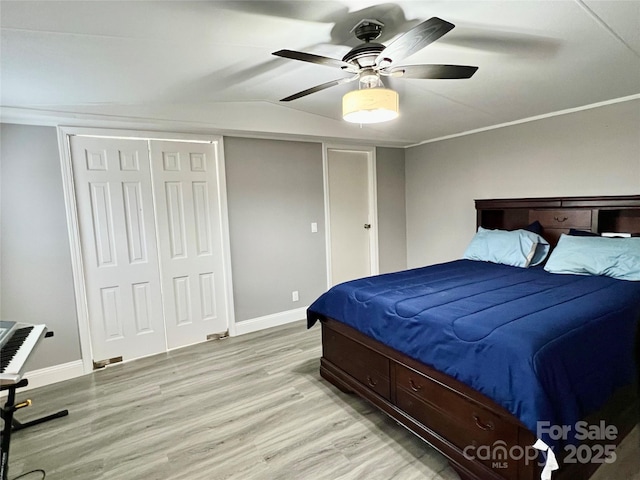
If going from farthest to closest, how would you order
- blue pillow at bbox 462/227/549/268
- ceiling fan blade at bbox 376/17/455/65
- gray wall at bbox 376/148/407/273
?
gray wall at bbox 376/148/407/273
blue pillow at bbox 462/227/549/268
ceiling fan blade at bbox 376/17/455/65

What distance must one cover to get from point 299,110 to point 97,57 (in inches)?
79.7

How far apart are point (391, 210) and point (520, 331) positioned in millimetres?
3436

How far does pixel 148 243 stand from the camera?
132 inches

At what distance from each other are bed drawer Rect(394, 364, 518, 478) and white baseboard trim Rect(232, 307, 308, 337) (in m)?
2.19

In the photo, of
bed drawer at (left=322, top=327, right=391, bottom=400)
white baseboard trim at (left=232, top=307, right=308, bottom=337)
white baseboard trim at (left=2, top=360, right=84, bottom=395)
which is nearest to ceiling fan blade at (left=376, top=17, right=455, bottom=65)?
bed drawer at (left=322, top=327, right=391, bottom=400)

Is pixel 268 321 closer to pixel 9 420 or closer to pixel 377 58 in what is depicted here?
pixel 9 420

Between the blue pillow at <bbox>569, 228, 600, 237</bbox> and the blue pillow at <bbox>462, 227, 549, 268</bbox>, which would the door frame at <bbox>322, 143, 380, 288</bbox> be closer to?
the blue pillow at <bbox>462, 227, 549, 268</bbox>

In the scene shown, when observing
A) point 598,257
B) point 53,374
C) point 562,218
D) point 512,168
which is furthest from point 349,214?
point 53,374

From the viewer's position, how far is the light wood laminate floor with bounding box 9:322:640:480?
1.90m

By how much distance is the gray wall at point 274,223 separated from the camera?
→ 3.78 metres

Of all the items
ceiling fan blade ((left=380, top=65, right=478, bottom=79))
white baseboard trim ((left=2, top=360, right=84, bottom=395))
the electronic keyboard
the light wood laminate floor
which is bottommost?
the light wood laminate floor

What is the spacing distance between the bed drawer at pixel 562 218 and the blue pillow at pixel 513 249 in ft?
0.98

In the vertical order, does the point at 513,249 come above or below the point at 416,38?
below

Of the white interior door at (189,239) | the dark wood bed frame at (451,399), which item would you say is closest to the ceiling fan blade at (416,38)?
the dark wood bed frame at (451,399)
